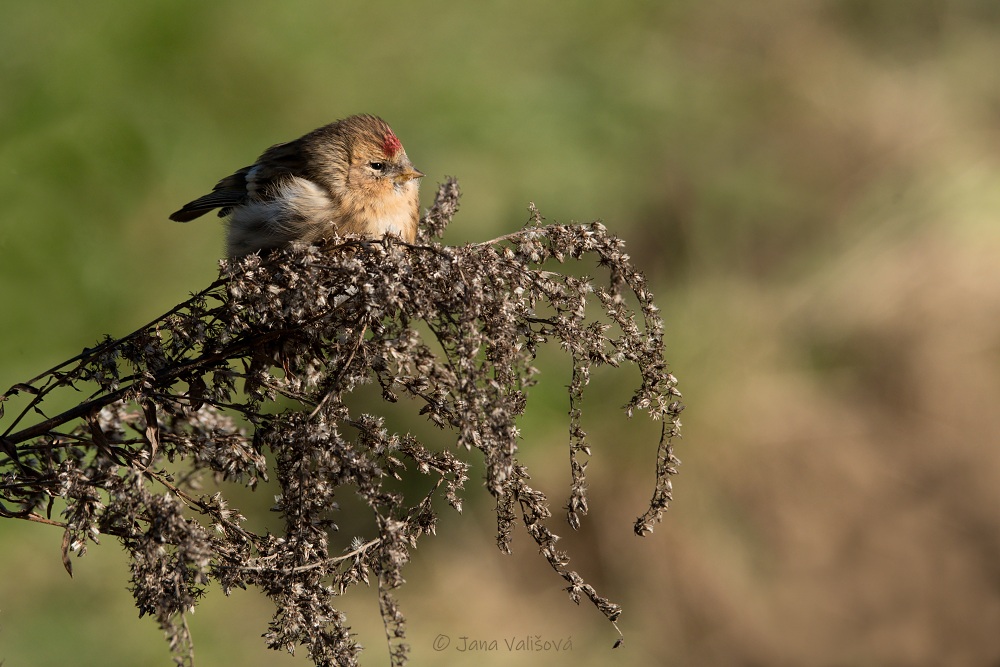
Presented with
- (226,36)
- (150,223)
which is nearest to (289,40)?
(226,36)

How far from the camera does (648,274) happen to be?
5.82 metres

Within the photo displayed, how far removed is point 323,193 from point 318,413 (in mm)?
1305

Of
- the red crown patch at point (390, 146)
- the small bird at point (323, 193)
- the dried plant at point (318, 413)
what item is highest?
the red crown patch at point (390, 146)

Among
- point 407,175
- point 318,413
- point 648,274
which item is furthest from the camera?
point 648,274

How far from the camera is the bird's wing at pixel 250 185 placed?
10.0 ft

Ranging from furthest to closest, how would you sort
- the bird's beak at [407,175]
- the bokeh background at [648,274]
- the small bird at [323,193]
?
the bokeh background at [648,274], the bird's beak at [407,175], the small bird at [323,193]

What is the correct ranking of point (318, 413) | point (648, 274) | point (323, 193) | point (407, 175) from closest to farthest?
point (318, 413)
point (323, 193)
point (407, 175)
point (648, 274)

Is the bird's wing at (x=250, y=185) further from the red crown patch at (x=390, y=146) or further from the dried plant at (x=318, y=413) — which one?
the dried plant at (x=318, y=413)

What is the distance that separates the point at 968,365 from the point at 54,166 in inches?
203

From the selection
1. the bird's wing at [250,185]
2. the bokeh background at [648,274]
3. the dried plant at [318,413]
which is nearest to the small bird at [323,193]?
the bird's wing at [250,185]

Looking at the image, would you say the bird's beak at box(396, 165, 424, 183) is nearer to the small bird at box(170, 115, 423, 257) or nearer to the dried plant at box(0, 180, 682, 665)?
the small bird at box(170, 115, 423, 257)

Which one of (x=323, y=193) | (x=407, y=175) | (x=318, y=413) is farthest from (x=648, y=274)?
(x=318, y=413)

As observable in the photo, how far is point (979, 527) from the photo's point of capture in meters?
5.30

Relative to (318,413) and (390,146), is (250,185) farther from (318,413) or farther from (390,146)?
(318,413)
